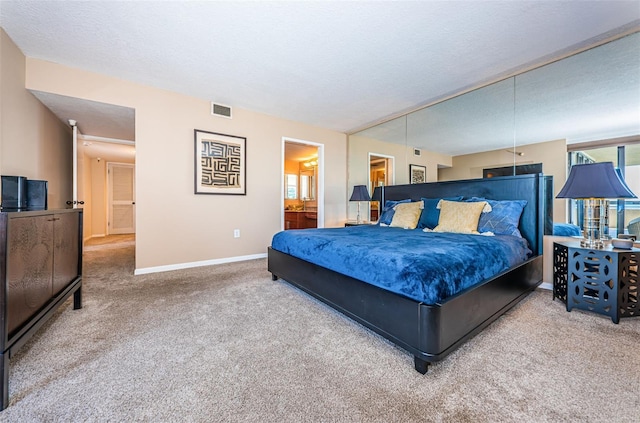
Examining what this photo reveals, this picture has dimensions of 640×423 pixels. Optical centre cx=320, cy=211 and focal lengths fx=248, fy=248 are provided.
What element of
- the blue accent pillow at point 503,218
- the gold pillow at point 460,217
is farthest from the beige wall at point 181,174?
the blue accent pillow at point 503,218

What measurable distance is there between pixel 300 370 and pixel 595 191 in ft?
8.66

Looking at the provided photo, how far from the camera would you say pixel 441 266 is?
1.47 m

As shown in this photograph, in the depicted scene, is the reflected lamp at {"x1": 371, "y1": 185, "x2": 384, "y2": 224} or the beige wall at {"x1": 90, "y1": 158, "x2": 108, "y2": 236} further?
the beige wall at {"x1": 90, "y1": 158, "x2": 108, "y2": 236}

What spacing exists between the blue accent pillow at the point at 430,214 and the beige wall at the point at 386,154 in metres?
0.50

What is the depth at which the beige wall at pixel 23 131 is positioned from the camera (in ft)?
7.32

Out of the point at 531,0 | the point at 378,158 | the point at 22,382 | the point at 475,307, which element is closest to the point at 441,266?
the point at 475,307

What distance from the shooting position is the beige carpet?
1.09 m

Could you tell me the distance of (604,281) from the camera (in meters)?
1.97

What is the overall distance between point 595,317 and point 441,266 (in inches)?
66.2

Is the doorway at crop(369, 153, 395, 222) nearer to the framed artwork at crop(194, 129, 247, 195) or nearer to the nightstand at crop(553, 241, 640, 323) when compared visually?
the framed artwork at crop(194, 129, 247, 195)

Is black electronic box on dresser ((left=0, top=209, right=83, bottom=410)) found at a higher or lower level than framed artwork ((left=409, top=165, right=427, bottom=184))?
lower

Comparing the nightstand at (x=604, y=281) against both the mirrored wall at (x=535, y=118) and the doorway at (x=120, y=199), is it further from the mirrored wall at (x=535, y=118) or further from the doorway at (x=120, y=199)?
the doorway at (x=120, y=199)

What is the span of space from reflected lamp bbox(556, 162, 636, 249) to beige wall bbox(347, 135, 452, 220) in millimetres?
1521

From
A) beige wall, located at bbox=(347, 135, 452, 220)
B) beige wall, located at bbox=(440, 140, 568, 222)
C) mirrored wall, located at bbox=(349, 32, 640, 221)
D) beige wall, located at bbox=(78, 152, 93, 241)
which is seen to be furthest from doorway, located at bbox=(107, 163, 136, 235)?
beige wall, located at bbox=(440, 140, 568, 222)
